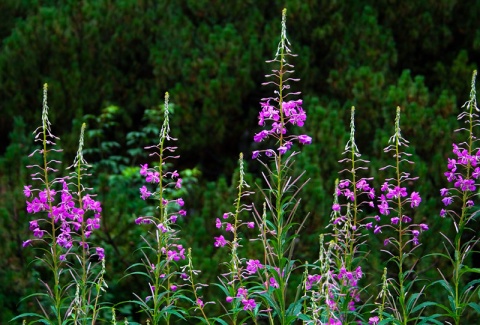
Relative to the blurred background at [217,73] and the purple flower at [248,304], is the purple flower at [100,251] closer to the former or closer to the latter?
the purple flower at [248,304]

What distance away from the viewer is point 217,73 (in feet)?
27.9

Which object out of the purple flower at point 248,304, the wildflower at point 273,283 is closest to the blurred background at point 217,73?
the wildflower at point 273,283

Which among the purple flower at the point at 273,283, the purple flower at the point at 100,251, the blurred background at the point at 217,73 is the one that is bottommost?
the purple flower at the point at 273,283

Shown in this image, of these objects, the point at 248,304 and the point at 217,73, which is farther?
the point at 217,73

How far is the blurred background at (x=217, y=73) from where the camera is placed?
24.8ft

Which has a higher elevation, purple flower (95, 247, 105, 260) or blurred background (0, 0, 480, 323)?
blurred background (0, 0, 480, 323)

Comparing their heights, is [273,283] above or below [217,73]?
below

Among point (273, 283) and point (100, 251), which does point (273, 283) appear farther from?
point (100, 251)

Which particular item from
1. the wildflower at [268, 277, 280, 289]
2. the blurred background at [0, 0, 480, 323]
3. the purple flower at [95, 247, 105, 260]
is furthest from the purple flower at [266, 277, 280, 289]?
the blurred background at [0, 0, 480, 323]

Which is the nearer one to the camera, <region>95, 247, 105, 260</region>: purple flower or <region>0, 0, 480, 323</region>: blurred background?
<region>95, 247, 105, 260</region>: purple flower

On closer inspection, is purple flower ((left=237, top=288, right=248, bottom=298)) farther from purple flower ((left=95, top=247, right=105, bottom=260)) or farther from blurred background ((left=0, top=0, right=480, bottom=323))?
blurred background ((left=0, top=0, right=480, bottom=323))

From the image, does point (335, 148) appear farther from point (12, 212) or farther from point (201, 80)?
point (12, 212)

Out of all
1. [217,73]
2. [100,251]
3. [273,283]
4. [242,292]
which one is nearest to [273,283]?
[273,283]

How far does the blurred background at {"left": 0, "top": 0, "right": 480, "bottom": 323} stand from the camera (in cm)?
757
